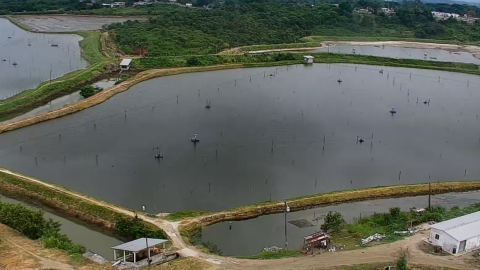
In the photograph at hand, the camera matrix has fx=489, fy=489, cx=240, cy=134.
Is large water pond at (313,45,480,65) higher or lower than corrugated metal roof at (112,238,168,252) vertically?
higher

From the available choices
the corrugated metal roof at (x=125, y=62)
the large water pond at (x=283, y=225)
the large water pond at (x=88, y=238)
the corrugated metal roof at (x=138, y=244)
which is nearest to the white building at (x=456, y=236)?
the large water pond at (x=283, y=225)

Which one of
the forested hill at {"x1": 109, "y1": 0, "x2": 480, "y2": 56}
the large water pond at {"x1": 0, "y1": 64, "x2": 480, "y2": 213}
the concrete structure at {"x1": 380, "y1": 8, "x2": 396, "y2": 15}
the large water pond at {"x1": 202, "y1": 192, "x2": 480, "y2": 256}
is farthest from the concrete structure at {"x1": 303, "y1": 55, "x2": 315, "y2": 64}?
the concrete structure at {"x1": 380, "y1": 8, "x2": 396, "y2": 15}

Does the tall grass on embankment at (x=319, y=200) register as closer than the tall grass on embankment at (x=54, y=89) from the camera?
Yes

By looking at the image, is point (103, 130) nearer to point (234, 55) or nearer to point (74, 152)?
point (74, 152)

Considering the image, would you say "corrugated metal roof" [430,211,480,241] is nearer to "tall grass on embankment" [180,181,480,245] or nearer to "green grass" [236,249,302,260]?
Result: "tall grass on embankment" [180,181,480,245]

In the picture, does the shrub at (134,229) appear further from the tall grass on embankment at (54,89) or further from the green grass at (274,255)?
the tall grass on embankment at (54,89)

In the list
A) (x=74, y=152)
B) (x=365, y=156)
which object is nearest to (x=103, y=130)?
(x=74, y=152)
